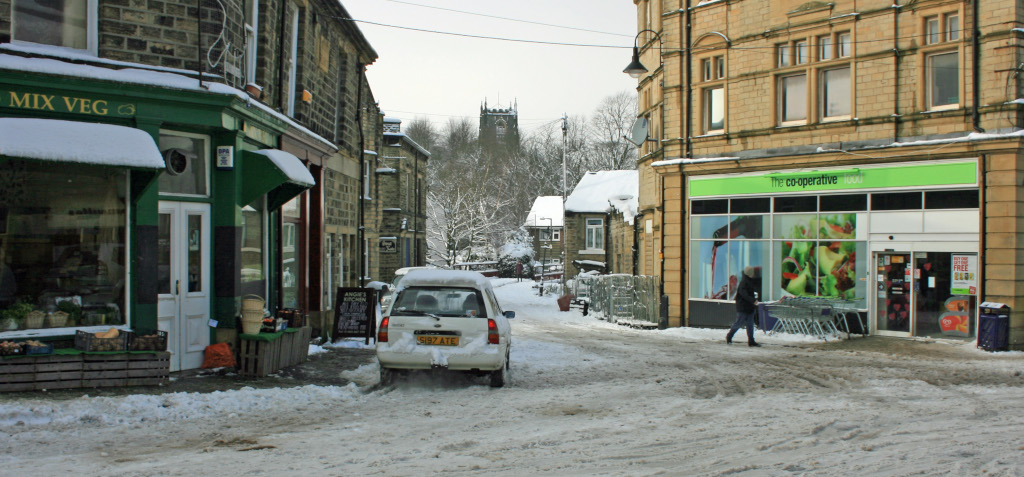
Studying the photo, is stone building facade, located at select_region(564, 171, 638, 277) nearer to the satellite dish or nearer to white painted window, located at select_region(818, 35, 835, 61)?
the satellite dish

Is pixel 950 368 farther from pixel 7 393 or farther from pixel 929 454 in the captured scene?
pixel 7 393

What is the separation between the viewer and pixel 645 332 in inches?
779

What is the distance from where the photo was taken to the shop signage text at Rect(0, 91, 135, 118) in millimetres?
9281

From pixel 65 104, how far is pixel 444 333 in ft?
18.1

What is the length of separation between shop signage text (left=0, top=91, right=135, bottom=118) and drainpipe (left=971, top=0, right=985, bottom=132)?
593 inches

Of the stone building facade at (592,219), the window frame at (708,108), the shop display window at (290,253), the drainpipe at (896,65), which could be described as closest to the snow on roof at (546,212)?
the stone building facade at (592,219)

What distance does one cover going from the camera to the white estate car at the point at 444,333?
10047mm

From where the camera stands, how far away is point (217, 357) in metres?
11.1

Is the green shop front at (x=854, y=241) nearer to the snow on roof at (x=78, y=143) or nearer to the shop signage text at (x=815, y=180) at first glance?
the shop signage text at (x=815, y=180)

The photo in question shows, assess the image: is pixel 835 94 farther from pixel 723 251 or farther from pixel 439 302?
pixel 439 302

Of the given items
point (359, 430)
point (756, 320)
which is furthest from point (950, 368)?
point (359, 430)

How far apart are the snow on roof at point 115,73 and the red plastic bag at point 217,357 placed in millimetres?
3581

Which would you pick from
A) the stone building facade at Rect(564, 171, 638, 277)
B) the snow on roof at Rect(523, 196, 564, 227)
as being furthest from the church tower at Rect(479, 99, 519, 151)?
the stone building facade at Rect(564, 171, 638, 277)

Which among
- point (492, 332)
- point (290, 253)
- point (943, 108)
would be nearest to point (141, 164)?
point (492, 332)
